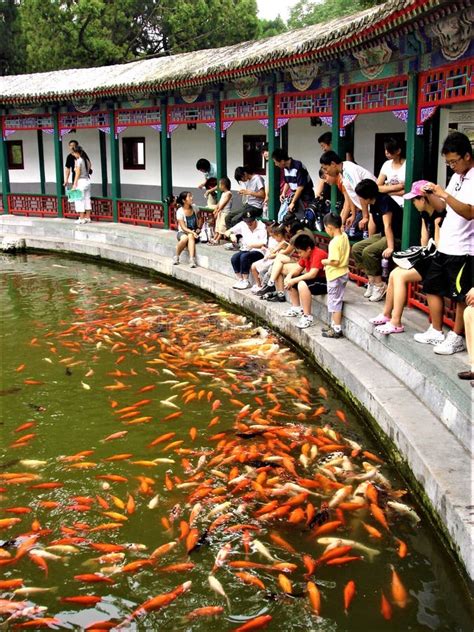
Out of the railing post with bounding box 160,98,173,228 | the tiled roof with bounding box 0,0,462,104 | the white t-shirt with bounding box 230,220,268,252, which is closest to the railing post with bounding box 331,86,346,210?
the tiled roof with bounding box 0,0,462,104

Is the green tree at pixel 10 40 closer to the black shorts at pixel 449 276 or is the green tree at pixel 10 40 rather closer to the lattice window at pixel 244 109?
the lattice window at pixel 244 109

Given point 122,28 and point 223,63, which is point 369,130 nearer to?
point 223,63

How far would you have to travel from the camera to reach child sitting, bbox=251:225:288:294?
9969 millimetres

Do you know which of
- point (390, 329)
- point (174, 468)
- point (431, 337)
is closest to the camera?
point (174, 468)

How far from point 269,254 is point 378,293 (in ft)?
7.14

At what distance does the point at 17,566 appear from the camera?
180 inches

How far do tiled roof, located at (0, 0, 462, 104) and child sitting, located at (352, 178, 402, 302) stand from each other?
5.80 ft

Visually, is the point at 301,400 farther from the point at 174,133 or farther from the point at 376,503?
the point at 174,133

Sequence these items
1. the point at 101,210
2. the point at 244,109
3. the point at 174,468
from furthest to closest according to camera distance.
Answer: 1. the point at 101,210
2. the point at 244,109
3. the point at 174,468

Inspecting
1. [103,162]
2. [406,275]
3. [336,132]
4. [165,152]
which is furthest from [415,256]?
[103,162]

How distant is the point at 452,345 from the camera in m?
6.19

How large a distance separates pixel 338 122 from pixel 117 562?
8148 mm

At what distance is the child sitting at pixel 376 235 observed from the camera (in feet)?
26.1

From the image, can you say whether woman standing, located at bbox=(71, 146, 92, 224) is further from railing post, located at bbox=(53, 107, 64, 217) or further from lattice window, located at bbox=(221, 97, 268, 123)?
lattice window, located at bbox=(221, 97, 268, 123)
